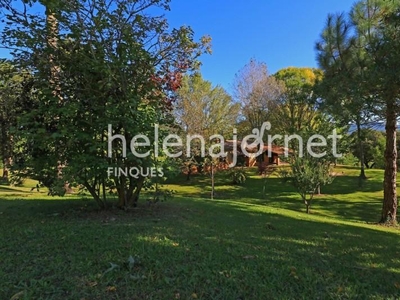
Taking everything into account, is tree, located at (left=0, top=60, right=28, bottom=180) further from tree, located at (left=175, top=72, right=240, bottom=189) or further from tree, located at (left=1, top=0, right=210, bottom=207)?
tree, located at (left=175, top=72, right=240, bottom=189)

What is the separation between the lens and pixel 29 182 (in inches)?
679

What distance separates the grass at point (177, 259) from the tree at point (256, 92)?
17382 millimetres

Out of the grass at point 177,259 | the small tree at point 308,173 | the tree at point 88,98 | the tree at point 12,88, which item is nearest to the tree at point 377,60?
the small tree at point 308,173

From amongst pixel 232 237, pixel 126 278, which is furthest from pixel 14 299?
pixel 232 237

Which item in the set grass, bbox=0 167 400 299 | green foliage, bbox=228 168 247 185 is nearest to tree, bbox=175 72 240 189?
green foliage, bbox=228 168 247 185

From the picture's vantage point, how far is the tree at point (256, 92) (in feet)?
71.0

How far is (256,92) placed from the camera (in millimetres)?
21766

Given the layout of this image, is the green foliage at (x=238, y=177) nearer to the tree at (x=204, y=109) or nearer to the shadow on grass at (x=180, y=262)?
the tree at (x=204, y=109)

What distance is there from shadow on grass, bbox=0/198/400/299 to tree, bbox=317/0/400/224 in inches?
112

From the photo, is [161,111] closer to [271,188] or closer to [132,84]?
[132,84]

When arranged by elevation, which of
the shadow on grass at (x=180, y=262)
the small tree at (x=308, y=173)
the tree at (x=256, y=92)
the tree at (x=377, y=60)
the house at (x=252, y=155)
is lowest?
the shadow on grass at (x=180, y=262)

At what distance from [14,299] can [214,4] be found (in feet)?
34.7

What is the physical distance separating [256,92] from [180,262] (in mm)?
19887

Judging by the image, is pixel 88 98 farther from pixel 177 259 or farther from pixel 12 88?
pixel 177 259
